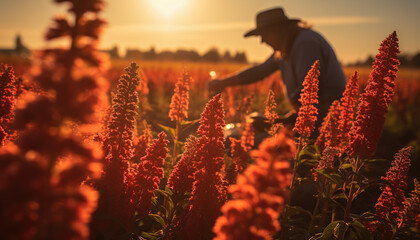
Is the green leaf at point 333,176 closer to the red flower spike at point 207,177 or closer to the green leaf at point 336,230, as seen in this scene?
the green leaf at point 336,230

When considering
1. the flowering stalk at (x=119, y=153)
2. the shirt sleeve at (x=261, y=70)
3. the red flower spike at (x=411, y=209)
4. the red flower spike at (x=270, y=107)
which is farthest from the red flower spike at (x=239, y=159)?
the shirt sleeve at (x=261, y=70)

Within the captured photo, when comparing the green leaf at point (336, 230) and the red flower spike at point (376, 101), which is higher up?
the red flower spike at point (376, 101)

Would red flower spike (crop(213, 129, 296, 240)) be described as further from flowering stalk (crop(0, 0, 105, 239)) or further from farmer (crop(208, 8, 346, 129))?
farmer (crop(208, 8, 346, 129))

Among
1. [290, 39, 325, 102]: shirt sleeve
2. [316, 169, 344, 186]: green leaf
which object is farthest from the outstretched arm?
[316, 169, 344, 186]: green leaf

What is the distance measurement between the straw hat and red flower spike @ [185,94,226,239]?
21.6ft

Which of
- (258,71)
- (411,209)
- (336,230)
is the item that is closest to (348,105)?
(411,209)

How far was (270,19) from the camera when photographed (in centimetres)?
889

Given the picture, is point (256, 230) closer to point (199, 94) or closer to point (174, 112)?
point (174, 112)

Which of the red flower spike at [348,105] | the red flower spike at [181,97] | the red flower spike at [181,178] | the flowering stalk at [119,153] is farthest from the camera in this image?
the red flower spike at [181,97]

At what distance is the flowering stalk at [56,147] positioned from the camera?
1161 millimetres

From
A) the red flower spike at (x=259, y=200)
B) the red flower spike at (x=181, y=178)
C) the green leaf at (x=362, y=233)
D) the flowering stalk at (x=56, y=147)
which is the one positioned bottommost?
the green leaf at (x=362, y=233)

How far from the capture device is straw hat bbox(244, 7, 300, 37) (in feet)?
29.2

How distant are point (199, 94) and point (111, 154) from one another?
18949mm

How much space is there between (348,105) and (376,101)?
48 cm
